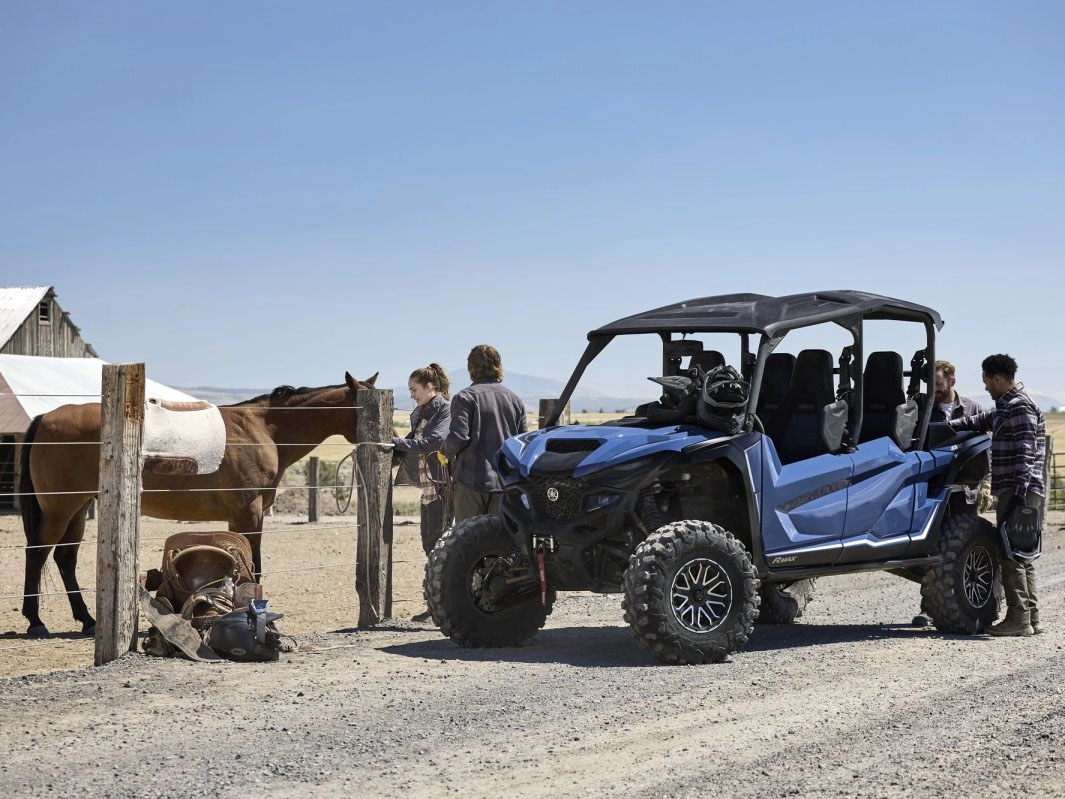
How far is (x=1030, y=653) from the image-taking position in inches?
350

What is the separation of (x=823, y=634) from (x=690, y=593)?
208 centimetres

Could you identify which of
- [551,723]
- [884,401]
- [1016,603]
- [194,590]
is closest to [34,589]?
[194,590]

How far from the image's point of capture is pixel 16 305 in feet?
143

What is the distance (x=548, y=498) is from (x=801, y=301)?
2.37 m

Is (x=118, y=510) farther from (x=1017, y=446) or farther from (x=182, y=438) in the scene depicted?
(x=1017, y=446)

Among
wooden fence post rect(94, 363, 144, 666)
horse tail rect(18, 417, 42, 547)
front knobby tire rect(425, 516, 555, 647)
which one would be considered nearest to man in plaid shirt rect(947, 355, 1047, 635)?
front knobby tire rect(425, 516, 555, 647)

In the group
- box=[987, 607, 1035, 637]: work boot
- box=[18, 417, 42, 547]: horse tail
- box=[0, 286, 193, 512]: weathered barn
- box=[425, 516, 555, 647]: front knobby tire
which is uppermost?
box=[0, 286, 193, 512]: weathered barn

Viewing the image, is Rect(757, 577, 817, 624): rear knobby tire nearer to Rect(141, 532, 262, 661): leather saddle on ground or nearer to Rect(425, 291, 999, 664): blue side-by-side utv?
Rect(425, 291, 999, 664): blue side-by-side utv

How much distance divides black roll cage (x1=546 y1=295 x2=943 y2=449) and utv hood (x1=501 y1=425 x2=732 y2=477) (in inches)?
19.2

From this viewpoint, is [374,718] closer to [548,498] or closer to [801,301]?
[548,498]

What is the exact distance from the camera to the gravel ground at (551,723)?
5465 millimetres

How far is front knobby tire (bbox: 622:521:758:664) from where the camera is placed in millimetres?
8047

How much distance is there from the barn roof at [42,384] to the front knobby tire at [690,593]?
19.7m

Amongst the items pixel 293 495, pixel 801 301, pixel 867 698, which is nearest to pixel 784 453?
pixel 801 301
